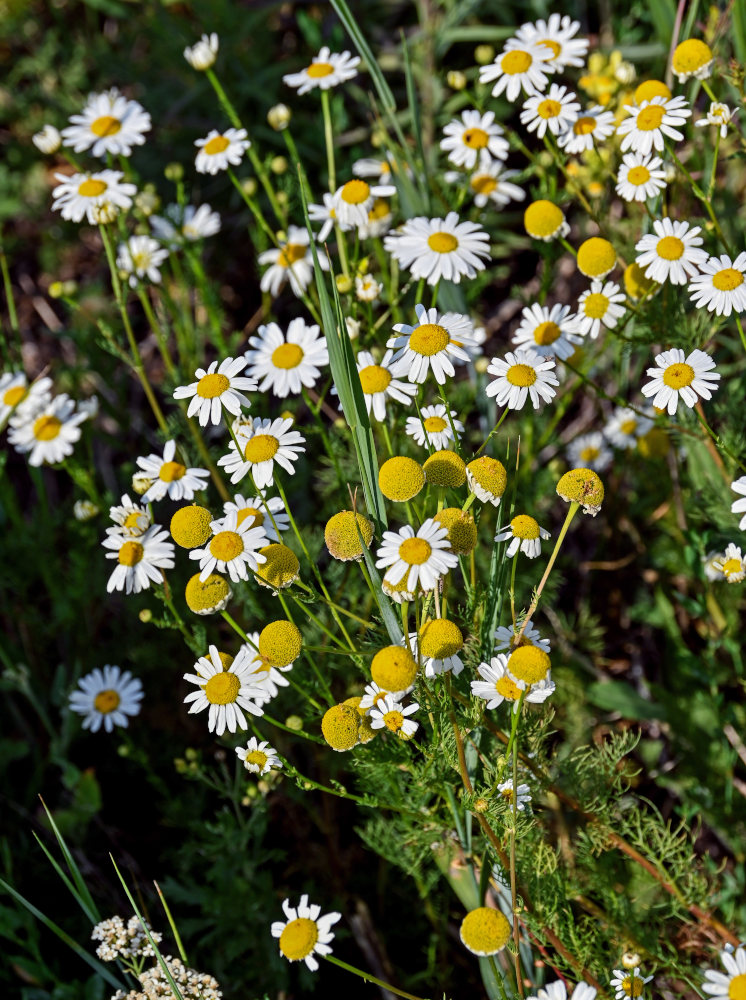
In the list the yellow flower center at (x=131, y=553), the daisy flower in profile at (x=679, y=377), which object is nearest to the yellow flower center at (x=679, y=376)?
the daisy flower in profile at (x=679, y=377)

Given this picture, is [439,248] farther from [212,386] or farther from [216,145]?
[216,145]

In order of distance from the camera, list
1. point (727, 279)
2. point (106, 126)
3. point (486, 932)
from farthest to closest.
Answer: point (106, 126) → point (727, 279) → point (486, 932)

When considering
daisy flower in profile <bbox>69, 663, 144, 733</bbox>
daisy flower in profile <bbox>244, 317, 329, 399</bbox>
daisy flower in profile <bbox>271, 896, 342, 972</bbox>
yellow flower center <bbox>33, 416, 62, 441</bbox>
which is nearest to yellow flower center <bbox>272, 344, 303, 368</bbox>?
daisy flower in profile <bbox>244, 317, 329, 399</bbox>

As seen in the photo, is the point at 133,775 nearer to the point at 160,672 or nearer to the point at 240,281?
the point at 160,672

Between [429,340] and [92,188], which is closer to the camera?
[429,340]

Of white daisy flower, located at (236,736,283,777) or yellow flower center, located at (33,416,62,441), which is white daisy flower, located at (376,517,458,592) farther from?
yellow flower center, located at (33,416,62,441)

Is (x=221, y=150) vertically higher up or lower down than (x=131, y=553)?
higher up

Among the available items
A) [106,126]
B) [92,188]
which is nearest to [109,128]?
[106,126]
